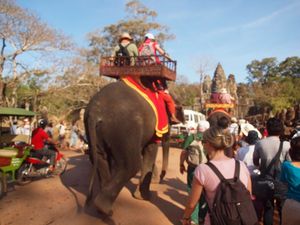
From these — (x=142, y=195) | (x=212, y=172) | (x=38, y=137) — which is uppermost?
(x=212, y=172)

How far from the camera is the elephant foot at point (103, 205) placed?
421 centimetres

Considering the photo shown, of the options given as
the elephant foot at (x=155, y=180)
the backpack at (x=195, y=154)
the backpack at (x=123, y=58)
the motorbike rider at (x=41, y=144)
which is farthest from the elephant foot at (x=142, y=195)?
the motorbike rider at (x=41, y=144)

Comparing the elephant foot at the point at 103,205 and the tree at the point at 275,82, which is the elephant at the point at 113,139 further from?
the tree at the point at 275,82

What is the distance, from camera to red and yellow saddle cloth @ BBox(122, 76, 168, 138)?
5051 millimetres

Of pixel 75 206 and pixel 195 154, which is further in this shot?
pixel 75 206

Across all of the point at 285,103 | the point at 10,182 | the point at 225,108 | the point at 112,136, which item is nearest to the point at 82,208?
the point at 112,136

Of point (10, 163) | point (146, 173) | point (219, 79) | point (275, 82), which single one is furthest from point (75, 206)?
point (275, 82)

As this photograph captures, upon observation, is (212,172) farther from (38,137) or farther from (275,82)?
(275,82)

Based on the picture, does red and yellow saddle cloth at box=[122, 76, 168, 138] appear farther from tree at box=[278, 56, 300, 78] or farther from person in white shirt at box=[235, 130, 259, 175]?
tree at box=[278, 56, 300, 78]

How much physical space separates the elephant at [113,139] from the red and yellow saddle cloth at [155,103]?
33 centimetres

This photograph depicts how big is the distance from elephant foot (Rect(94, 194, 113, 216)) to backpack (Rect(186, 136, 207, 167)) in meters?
1.27

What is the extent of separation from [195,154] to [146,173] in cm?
134

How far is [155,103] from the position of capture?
514 cm

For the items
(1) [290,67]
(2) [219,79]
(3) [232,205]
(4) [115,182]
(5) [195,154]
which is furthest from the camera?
(1) [290,67]
